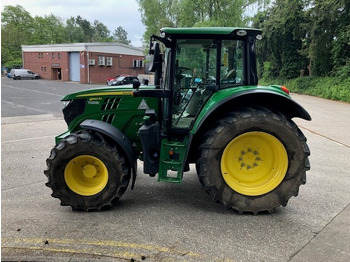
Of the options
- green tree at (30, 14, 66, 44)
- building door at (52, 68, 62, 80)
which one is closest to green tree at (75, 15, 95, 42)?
green tree at (30, 14, 66, 44)

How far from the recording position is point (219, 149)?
13.4 feet

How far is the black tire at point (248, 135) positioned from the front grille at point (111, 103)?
4.67ft

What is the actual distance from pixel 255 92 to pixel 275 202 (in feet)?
4.85

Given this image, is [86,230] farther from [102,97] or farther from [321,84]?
[321,84]

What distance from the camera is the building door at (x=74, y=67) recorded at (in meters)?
43.2

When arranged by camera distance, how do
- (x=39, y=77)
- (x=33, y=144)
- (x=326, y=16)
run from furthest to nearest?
(x=39, y=77) < (x=326, y=16) < (x=33, y=144)

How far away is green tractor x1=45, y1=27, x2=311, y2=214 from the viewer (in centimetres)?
411

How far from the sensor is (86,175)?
4316 mm

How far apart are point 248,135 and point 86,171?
7.35 ft

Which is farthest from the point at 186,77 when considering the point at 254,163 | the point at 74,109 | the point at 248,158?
the point at 74,109

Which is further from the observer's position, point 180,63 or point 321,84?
point 321,84

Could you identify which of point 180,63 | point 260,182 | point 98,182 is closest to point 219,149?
point 260,182

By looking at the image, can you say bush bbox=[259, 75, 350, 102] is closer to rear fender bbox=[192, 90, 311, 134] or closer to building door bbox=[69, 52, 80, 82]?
rear fender bbox=[192, 90, 311, 134]

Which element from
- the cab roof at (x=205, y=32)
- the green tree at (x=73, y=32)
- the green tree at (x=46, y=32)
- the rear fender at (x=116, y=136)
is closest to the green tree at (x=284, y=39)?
the cab roof at (x=205, y=32)
